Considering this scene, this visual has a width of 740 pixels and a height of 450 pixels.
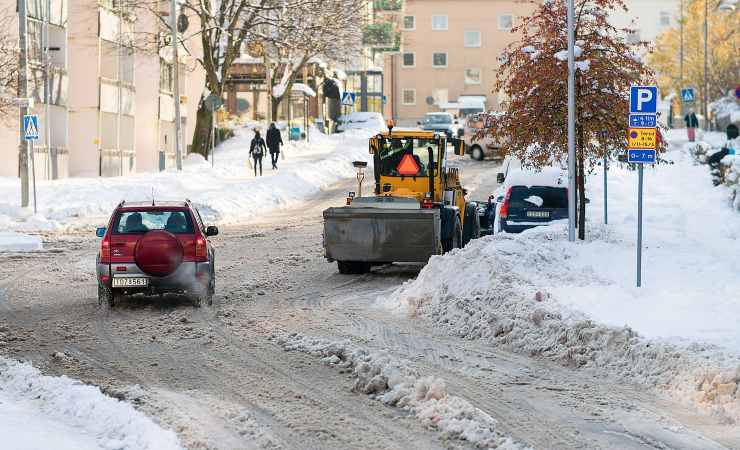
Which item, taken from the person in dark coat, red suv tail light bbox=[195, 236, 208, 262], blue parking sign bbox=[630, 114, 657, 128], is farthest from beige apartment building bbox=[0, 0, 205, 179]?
blue parking sign bbox=[630, 114, 657, 128]

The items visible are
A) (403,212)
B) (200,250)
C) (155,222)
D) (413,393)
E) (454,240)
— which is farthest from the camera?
(454,240)

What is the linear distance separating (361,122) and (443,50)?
38.7m

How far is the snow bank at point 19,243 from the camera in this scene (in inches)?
974

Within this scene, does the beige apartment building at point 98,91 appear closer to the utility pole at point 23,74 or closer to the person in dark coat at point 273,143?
the person in dark coat at point 273,143

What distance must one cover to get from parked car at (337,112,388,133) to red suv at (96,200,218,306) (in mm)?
61706

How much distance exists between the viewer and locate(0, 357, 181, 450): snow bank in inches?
356

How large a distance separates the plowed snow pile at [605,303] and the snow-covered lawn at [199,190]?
40.1ft

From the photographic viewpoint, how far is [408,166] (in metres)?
22.5

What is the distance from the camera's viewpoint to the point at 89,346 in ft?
45.2

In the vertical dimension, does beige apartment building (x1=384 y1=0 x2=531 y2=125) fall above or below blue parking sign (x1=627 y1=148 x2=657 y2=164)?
above

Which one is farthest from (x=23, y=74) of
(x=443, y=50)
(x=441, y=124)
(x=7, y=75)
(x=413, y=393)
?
(x=443, y=50)

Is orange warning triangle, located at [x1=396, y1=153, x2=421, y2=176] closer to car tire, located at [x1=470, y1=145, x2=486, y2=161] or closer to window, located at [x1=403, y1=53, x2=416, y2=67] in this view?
car tire, located at [x1=470, y1=145, x2=486, y2=161]

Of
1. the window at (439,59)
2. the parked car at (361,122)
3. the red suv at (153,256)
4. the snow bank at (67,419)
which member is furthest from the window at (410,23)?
the snow bank at (67,419)

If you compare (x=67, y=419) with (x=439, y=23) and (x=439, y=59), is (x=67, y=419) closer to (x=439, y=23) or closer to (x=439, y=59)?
(x=439, y=59)
